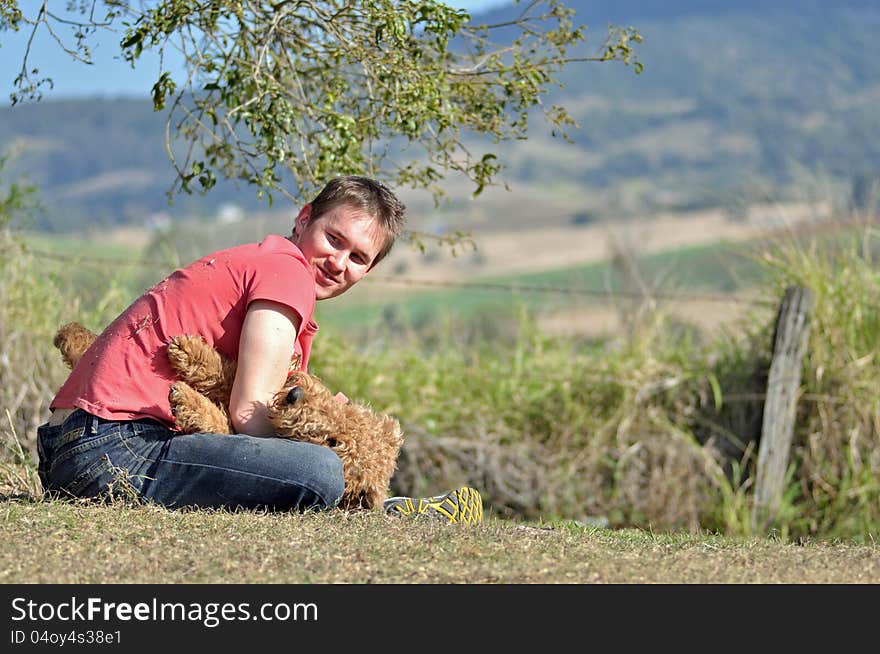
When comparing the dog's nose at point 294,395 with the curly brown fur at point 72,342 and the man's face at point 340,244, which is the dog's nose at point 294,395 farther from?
the curly brown fur at point 72,342

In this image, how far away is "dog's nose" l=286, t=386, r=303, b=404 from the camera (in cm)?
388

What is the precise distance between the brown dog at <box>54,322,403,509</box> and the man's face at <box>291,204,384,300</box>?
0.44m

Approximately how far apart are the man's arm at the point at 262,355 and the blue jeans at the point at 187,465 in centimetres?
14

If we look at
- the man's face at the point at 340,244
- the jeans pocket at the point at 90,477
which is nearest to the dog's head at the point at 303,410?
the man's face at the point at 340,244

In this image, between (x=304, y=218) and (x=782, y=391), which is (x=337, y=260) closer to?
(x=304, y=218)

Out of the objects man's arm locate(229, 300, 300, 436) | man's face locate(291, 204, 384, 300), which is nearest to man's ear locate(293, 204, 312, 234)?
man's face locate(291, 204, 384, 300)

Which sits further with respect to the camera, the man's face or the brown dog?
the man's face

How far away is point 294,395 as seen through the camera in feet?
12.7

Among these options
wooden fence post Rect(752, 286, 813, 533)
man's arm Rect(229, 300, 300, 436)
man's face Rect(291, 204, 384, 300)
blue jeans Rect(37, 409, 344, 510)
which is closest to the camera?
man's arm Rect(229, 300, 300, 436)

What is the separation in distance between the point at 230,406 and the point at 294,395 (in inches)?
11.4

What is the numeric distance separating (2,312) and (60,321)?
1.31 feet

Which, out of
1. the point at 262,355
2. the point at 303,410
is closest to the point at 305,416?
the point at 303,410

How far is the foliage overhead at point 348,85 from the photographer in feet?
16.8

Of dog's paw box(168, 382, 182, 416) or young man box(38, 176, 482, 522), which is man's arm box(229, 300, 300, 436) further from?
dog's paw box(168, 382, 182, 416)
